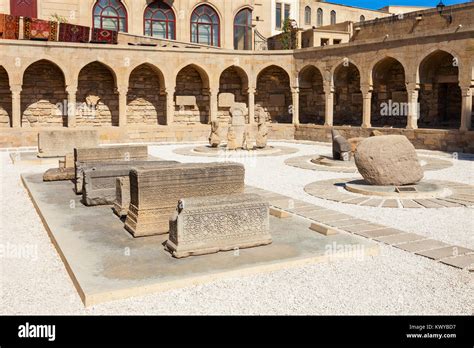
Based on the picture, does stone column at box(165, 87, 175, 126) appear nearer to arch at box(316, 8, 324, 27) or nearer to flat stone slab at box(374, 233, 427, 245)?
flat stone slab at box(374, 233, 427, 245)

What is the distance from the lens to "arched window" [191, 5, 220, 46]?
31.4 m

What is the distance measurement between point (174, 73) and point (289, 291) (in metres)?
20.9

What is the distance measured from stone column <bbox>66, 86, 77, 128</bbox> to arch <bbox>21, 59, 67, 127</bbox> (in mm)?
996

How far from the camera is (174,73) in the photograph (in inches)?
981

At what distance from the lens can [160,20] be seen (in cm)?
3053

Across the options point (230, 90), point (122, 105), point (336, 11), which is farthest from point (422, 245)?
point (336, 11)

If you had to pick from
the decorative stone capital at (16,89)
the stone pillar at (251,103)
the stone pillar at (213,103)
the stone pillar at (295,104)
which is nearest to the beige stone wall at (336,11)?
the stone pillar at (295,104)

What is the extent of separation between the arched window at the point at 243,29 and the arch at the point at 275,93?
217 inches

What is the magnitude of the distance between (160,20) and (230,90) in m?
7.01

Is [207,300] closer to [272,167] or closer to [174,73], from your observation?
[272,167]

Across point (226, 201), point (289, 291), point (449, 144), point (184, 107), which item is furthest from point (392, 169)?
point (184, 107)

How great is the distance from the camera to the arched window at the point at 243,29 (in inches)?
1280

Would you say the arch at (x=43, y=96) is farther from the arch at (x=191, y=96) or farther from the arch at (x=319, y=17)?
the arch at (x=319, y=17)

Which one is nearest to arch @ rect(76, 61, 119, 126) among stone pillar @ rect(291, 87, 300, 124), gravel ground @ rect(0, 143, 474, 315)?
stone pillar @ rect(291, 87, 300, 124)
